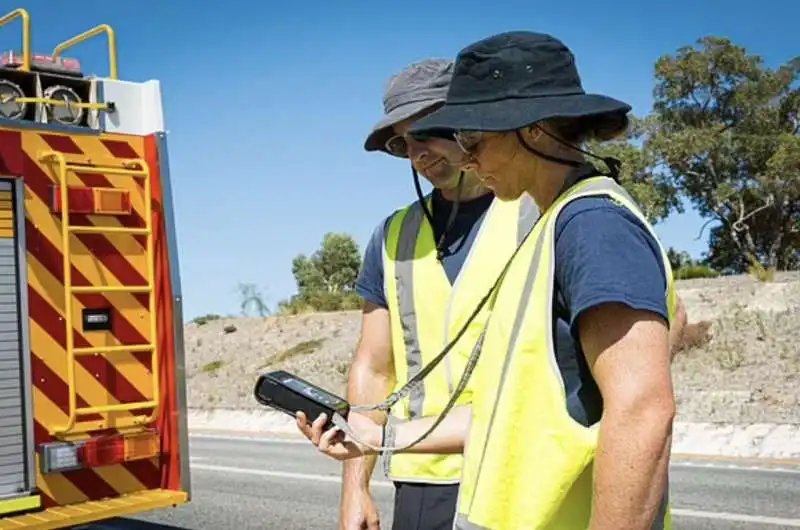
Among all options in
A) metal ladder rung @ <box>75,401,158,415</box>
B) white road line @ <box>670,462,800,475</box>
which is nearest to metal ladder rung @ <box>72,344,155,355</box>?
metal ladder rung @ <box>75,401,158,415</box>

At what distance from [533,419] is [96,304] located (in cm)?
430

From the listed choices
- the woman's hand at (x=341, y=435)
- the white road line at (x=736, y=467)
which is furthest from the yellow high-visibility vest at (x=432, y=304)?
the white road line at (x=736, y=467)

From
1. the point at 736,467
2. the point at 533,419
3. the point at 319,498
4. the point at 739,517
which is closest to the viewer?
the point at 533,419

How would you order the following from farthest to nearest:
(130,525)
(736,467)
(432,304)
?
(736,467) → (130,525) → (432,304)

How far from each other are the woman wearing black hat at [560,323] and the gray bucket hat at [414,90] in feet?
3.86

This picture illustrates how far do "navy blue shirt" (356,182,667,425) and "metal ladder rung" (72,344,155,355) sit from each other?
4.14 m

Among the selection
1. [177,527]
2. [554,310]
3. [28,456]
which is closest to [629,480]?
[554,310]

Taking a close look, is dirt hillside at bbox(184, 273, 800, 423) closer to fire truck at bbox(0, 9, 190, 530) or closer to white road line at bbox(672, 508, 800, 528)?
white road line at bbox(672, 508, 800, 528)

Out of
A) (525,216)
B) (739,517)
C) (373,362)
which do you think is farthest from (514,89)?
(739,517)

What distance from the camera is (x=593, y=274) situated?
1972mm

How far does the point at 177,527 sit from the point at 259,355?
1805cm

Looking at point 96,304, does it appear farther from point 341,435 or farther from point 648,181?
point 648,181

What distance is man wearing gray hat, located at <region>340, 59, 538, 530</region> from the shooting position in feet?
10.7

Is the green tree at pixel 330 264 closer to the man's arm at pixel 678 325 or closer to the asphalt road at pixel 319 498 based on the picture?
the asphalt road at pixel 319 498
